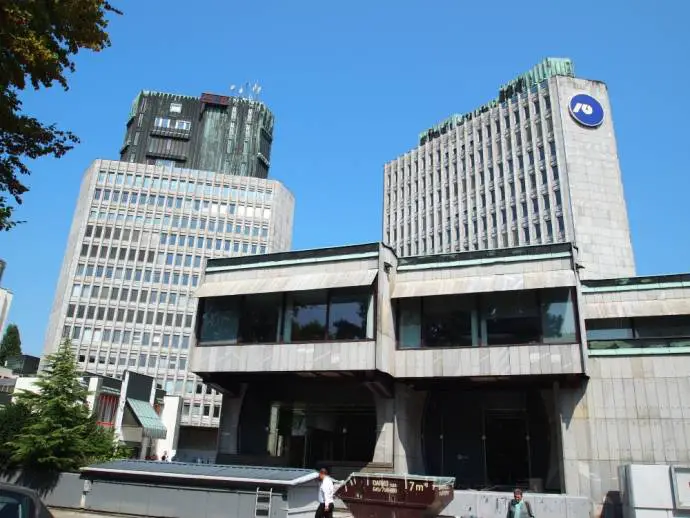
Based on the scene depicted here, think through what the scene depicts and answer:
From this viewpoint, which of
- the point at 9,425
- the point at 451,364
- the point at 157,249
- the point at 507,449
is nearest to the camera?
the point at 9,425

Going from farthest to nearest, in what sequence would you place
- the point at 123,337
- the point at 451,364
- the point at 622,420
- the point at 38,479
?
1. the point at 123,337
2. the point at 451,364
3. the point at 622,420
4. the point at 38,479

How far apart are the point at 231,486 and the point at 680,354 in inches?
744

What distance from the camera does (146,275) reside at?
9556 centimetres

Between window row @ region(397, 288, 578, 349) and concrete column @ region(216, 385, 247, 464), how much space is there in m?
9.96

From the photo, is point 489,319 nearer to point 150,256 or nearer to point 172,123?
point 150,256

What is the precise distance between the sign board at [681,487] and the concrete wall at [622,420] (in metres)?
5.43

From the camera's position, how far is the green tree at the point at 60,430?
22312mm

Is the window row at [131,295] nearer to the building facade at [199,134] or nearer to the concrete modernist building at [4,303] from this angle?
the concrete modernist building at [4,303]

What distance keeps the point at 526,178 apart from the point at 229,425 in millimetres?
63600

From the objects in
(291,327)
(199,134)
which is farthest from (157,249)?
(291,327)

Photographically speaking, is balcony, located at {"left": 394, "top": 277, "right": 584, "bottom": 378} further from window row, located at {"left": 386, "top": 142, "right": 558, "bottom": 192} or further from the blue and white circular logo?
the blue and white circular logo

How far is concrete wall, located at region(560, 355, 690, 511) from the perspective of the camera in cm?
2330

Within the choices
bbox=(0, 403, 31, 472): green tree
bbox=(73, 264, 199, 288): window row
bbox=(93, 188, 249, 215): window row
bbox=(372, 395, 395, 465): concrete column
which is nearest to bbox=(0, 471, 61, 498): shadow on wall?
bbox=(0, 403, 31, 472): green tree

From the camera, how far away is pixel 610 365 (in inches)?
974
